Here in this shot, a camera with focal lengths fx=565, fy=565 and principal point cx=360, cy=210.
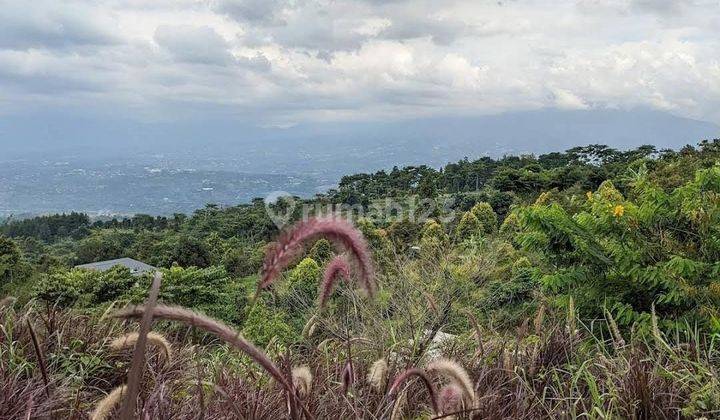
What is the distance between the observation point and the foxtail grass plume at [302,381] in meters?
1.66

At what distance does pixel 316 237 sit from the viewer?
105 cm

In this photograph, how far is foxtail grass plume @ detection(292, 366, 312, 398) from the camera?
5.44ft

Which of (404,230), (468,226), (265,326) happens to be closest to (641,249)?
(265,326)

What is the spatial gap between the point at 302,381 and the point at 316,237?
819 mm

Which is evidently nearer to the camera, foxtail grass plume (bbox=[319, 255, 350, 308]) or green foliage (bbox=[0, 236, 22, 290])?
foxtail grass plume (bbox=[319, 255, 350, 308])

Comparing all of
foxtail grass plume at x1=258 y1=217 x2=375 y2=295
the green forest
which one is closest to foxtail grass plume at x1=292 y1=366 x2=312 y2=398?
the green forest

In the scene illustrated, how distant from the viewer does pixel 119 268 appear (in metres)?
17.5

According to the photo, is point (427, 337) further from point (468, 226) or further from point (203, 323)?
point (468, 226)

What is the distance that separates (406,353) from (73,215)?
6217 cm

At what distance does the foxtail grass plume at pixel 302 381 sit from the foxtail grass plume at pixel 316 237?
0.54 m

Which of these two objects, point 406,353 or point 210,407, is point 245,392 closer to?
point 210,407

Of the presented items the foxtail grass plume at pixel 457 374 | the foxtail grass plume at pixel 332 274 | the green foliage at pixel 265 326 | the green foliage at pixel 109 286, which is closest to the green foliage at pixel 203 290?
the green foliage at pixel 109 286

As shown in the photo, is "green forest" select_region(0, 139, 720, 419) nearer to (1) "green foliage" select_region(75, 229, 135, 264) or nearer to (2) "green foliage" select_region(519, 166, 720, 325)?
(2) "green foliage" select_region(519, 166, 720, 325)

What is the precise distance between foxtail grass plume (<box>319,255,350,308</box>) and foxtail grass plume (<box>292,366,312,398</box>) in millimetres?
288
